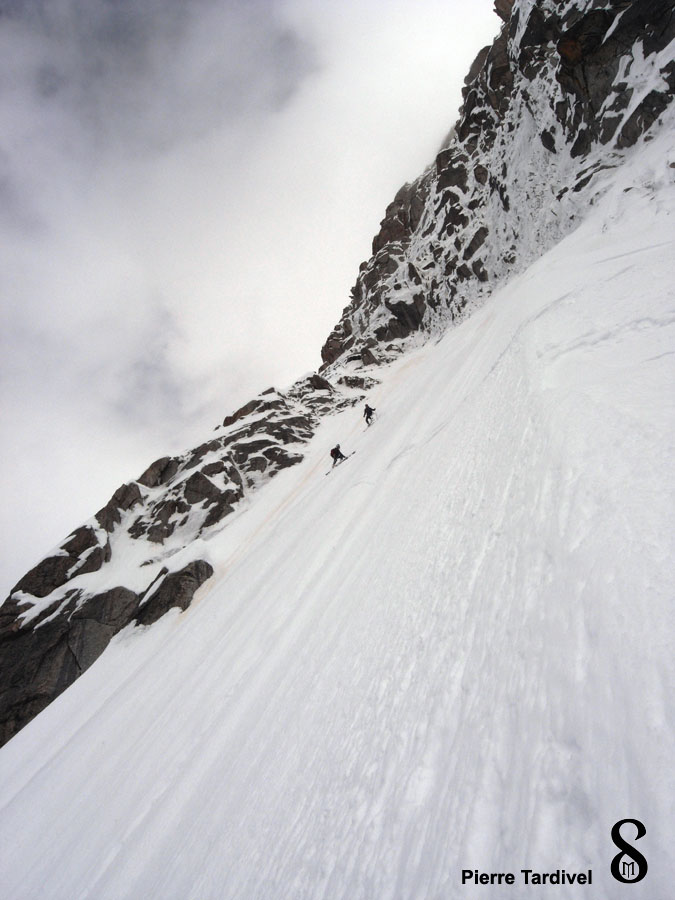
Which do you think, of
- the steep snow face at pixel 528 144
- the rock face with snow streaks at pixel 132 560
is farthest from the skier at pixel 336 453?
the steep snow face at pixel 528 144

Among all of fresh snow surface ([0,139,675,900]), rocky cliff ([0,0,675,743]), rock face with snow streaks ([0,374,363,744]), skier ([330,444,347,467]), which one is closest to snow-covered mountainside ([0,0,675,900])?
fresh snow surface ([0,139,675,900])

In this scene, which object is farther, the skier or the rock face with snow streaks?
the rock face with snow streaks

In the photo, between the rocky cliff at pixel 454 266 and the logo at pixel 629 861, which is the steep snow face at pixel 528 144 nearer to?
the rocky cliff at pixel 454 266

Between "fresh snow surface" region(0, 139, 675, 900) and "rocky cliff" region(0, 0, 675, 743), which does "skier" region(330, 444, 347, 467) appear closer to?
"rocky cliff" region(0, 0, 675, 743)

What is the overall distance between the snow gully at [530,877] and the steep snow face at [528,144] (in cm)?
2563

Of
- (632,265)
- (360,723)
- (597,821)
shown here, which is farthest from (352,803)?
(632,265)

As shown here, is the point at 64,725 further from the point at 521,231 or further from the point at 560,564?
the point at 521,231

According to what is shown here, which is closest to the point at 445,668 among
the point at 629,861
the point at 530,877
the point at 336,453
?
the point at 530,877

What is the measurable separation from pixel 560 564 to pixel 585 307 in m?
6.39

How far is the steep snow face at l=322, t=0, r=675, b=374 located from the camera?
63.6 feet

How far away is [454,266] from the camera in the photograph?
44969mm

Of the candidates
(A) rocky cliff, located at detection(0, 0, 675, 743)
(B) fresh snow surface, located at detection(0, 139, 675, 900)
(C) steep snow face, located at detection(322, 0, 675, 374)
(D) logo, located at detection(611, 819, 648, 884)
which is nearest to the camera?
(D) logo, located at detection(611, 819, 648, 884)

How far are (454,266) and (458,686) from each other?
162 feet

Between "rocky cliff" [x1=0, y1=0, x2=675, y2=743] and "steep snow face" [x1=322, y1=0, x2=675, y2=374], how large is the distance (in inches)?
4.2
